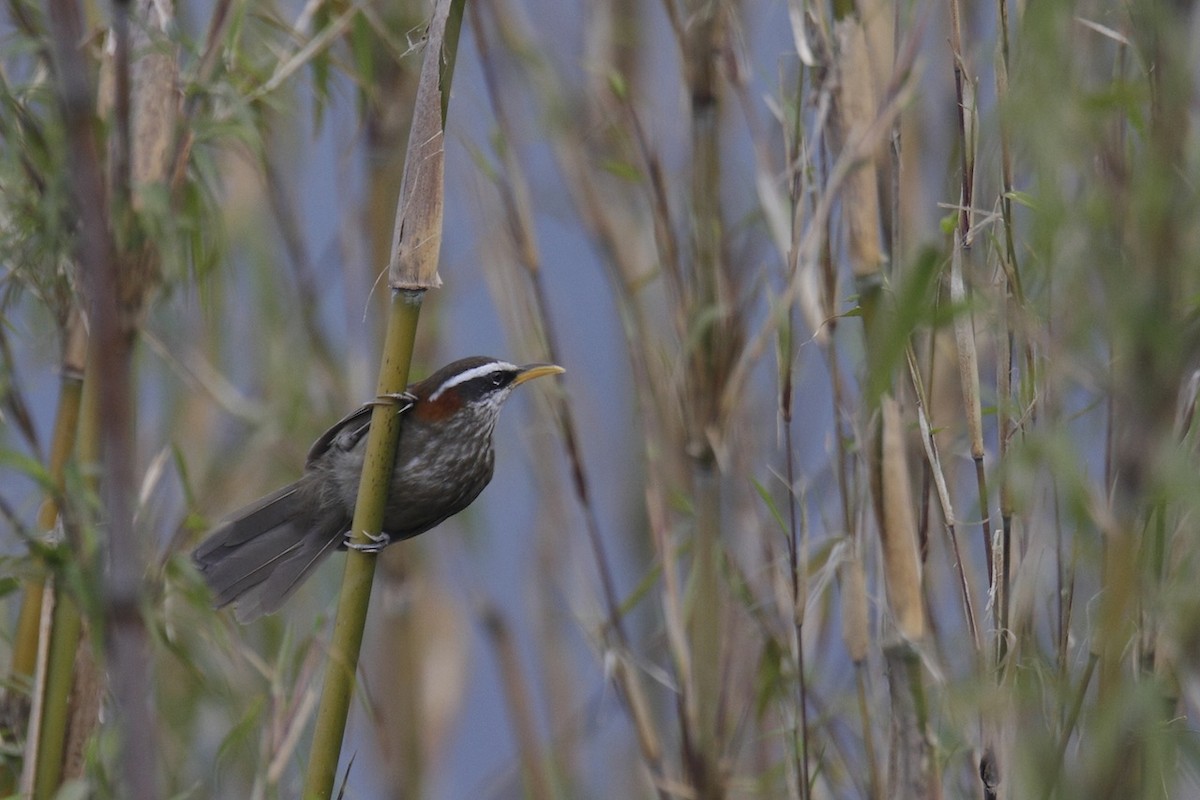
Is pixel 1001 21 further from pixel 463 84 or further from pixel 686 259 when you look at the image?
pixel 463 84

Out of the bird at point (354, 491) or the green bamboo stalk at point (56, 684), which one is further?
the bird at point (354, 491)

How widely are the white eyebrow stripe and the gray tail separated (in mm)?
313

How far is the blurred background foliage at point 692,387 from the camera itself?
1.24 m

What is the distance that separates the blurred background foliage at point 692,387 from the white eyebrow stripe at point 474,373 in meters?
0.10

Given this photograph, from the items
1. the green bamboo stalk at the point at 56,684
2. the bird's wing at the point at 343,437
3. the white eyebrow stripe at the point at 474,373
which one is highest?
the white eyebrow stripe at the point at 474,373

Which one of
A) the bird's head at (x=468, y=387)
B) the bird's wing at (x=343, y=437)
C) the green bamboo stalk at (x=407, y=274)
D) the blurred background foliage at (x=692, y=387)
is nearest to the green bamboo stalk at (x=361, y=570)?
the green bamboo stalk at (x=407, y=274)

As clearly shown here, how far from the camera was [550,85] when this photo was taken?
9.41ft

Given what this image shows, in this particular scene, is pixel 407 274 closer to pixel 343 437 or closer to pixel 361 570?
pixel 361 570

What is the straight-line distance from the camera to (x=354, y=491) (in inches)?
98.0

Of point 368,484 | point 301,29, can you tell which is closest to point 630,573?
point 301,29

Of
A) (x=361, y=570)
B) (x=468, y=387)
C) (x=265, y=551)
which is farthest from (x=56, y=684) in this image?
(x=468, y=387)

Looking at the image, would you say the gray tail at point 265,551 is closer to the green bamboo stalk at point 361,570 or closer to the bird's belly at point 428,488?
the bird's belly at point 428,488

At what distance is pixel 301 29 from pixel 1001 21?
3.82ft

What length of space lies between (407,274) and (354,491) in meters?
1.05
